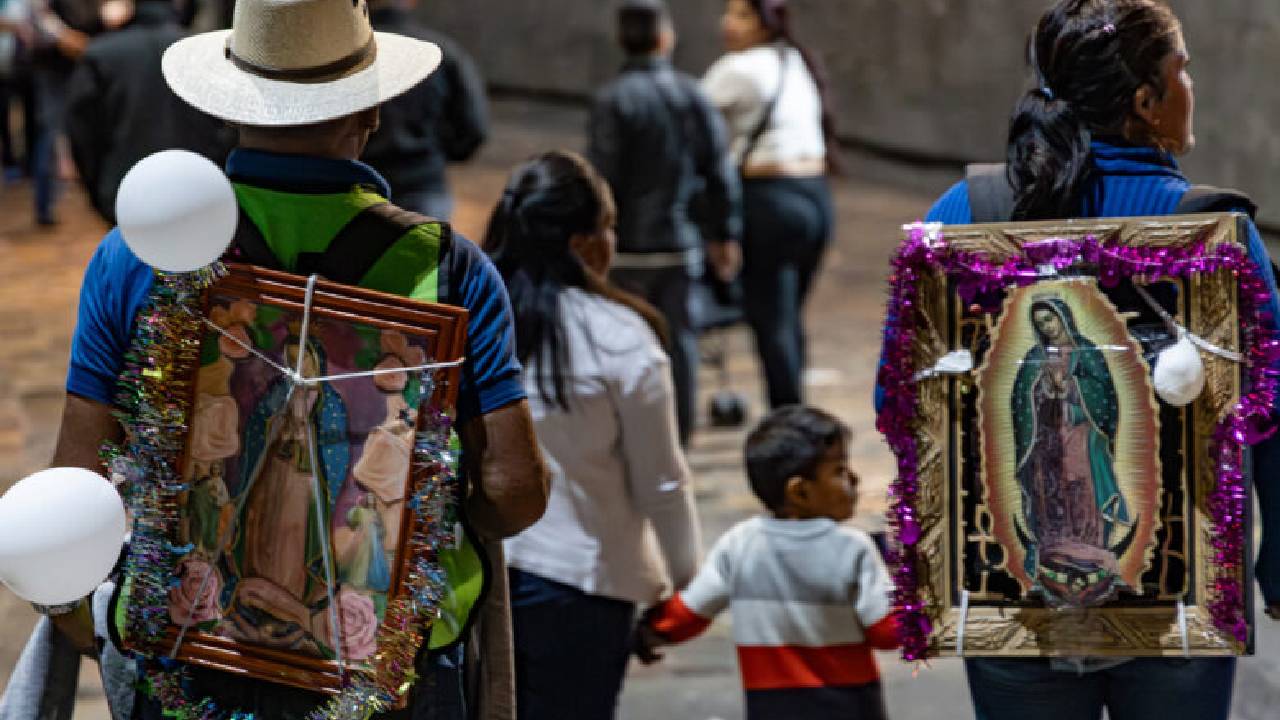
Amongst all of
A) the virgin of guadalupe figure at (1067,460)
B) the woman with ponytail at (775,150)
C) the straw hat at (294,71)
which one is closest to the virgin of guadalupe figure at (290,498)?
the straw hat at (294,71)

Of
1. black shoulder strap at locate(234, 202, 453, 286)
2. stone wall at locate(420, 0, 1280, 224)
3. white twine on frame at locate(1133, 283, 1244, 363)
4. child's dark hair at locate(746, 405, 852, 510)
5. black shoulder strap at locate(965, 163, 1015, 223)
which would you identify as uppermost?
black shoulder strap at locate(234, 202, 453, 286)

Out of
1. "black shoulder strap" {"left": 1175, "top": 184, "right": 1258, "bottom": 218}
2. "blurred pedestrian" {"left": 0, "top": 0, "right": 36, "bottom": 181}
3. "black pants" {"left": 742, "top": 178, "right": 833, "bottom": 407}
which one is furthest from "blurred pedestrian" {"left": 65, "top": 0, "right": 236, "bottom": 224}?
"blurred pedestrian" {"left": 0, "top": 0, "right": 36, "bottom": 181}

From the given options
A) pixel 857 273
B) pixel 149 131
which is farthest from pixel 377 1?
pixel 857 273

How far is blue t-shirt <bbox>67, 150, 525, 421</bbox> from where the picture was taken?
3041 mm

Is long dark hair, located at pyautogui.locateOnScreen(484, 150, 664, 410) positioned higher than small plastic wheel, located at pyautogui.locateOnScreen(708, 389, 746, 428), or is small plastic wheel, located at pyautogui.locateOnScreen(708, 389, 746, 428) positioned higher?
long dark hair, located at pyautogui.locateOnScreen(484, 150, 664, 410)

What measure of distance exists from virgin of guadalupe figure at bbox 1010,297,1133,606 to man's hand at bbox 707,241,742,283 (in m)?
5.03

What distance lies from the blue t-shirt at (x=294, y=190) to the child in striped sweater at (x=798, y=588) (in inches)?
54.8

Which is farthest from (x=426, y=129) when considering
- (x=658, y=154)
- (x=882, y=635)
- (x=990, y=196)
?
(x=990, y=196)

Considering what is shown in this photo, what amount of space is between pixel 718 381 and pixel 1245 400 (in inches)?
271

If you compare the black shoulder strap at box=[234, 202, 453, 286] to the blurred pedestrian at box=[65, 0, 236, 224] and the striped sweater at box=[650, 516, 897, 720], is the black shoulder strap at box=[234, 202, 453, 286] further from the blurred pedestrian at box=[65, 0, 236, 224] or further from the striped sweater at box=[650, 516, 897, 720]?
the blurred pedestrian at box=[65, 0, 236, 224]

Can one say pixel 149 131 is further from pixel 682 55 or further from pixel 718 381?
pixel 682 55

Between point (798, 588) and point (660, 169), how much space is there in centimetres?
397

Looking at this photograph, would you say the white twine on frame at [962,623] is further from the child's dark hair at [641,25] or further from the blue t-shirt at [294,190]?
the child's dark hair at [641,25]

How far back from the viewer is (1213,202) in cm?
331
